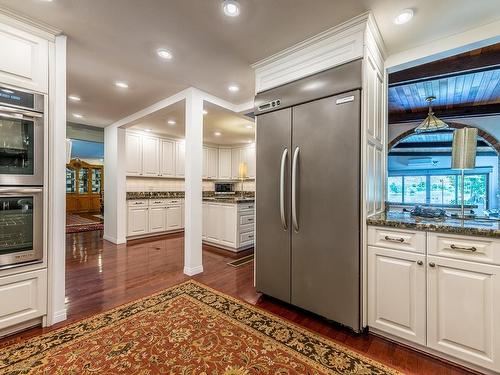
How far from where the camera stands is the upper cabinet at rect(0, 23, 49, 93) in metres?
1.78

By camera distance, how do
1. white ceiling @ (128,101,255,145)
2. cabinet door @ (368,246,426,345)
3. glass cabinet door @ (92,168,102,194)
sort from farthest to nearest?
glass cabinet door @ (92,168,102,194) → white ceiling @ (128,101,255,145) → cabinet door @ (368,246,426,345)

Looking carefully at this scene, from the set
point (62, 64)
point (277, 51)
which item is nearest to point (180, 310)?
point (62, 64)

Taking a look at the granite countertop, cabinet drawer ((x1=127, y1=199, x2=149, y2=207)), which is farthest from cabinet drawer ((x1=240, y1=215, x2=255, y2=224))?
the granite countertop

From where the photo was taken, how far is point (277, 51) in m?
2.31

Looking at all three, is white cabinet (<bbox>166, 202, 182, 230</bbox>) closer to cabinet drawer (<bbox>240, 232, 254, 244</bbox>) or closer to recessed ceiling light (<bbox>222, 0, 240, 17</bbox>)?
cabinet drawer (<bbox>240, 232, 254, 244</bbox>)

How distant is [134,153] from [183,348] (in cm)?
488

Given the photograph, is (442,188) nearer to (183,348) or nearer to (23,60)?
(183,348)

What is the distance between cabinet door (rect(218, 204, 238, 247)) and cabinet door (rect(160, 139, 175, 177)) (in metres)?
2.39

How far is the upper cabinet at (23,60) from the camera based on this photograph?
1784mm

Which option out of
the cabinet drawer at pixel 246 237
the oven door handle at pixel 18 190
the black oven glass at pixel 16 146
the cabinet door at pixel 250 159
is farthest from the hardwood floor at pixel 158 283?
the cabinet door at pixel 250 159

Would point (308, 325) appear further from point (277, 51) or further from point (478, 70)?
point (478, 70)

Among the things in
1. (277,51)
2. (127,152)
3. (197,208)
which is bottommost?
(197,208)

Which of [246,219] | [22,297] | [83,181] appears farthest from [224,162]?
[83,181]

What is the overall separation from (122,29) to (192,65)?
75cm
